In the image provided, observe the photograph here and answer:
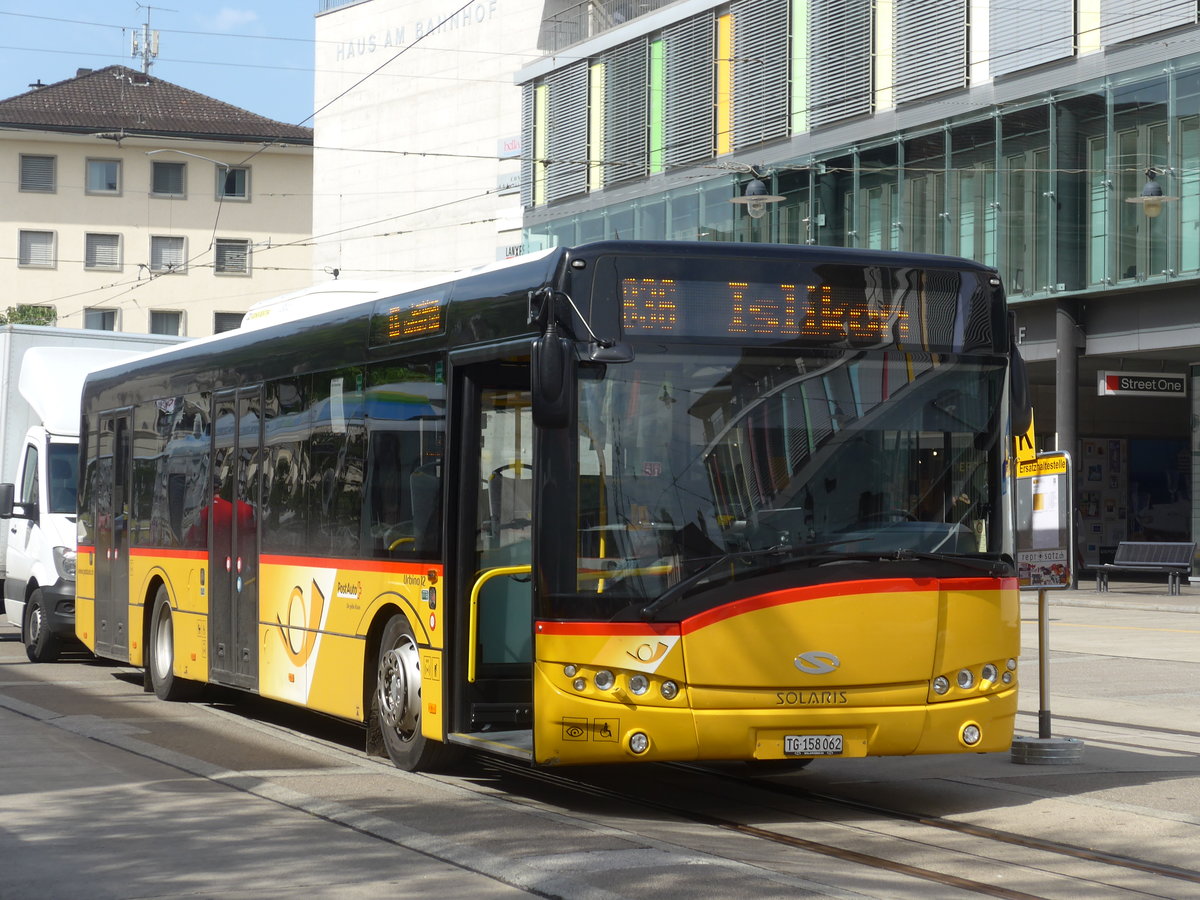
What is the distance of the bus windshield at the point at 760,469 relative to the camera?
8.63 meters

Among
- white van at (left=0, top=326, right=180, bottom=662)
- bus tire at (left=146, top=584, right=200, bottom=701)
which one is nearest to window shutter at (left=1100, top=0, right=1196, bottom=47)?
white van at (left=0, top=326, right=180, bottom=662)

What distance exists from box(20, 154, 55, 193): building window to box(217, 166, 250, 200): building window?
22.6ft

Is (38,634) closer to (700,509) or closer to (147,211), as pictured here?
(700,509)

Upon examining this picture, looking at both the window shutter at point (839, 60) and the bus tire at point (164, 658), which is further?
the window shutter at point (839, 60)

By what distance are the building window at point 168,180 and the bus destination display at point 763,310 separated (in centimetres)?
7248

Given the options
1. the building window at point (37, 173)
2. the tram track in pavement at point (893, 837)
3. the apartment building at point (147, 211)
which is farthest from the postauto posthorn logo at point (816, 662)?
the building window at point (37, 173)

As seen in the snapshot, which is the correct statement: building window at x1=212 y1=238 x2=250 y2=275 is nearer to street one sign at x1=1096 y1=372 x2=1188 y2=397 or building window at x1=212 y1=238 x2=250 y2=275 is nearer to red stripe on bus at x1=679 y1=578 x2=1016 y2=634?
street one sign at x1=1096 y1=372 x2=1188 y2=397

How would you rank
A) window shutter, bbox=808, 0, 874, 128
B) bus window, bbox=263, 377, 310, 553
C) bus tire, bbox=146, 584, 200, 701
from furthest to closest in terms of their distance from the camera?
window shutter, bbox=808, 0, 874, 128, bus tire, bbox=146, 584, 200, 701, bus window, bbox=263, 377, 310, 553

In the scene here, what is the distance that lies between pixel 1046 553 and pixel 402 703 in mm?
3974

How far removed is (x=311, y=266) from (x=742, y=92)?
4109 centimetres

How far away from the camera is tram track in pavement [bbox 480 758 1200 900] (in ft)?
24.2

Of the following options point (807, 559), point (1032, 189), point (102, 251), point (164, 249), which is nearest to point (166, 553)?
point (807, 559)

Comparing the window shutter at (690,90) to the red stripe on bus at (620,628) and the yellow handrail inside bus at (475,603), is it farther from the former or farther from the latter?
the red stripe on bus at (620,628)

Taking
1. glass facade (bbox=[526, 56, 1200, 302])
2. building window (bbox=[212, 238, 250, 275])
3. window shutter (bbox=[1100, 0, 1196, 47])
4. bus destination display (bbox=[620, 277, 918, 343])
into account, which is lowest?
bus destination display (bbox=[620, 277, 918, 343])
